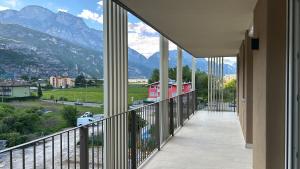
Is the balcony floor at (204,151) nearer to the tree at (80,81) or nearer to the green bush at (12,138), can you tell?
the tree at (80,81)

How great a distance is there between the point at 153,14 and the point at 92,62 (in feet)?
3.58

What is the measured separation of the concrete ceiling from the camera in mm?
3582

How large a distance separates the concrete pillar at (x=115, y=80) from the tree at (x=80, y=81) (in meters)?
0.47

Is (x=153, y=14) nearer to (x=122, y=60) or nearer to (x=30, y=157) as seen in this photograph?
(x=122, y=60)

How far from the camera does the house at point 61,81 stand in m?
3.31

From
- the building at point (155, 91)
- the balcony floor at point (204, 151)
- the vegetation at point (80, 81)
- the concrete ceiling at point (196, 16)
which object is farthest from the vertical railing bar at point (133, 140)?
the building at point (155, 91)

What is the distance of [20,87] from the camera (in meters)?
2.71

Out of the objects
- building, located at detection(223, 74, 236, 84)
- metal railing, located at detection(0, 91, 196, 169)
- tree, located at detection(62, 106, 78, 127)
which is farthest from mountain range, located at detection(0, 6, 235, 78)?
building, located at detection(223, 74, 236, 84)

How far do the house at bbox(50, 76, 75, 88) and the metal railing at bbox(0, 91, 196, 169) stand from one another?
0.67 metres

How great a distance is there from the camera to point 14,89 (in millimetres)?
2631

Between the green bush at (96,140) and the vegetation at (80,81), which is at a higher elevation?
the vegetation at (80,81)

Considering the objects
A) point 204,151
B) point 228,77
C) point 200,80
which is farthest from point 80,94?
point 228,77

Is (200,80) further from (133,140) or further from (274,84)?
(274,84)

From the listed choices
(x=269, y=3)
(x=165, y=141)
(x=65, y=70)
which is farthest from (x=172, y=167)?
(x=269, y=3)
